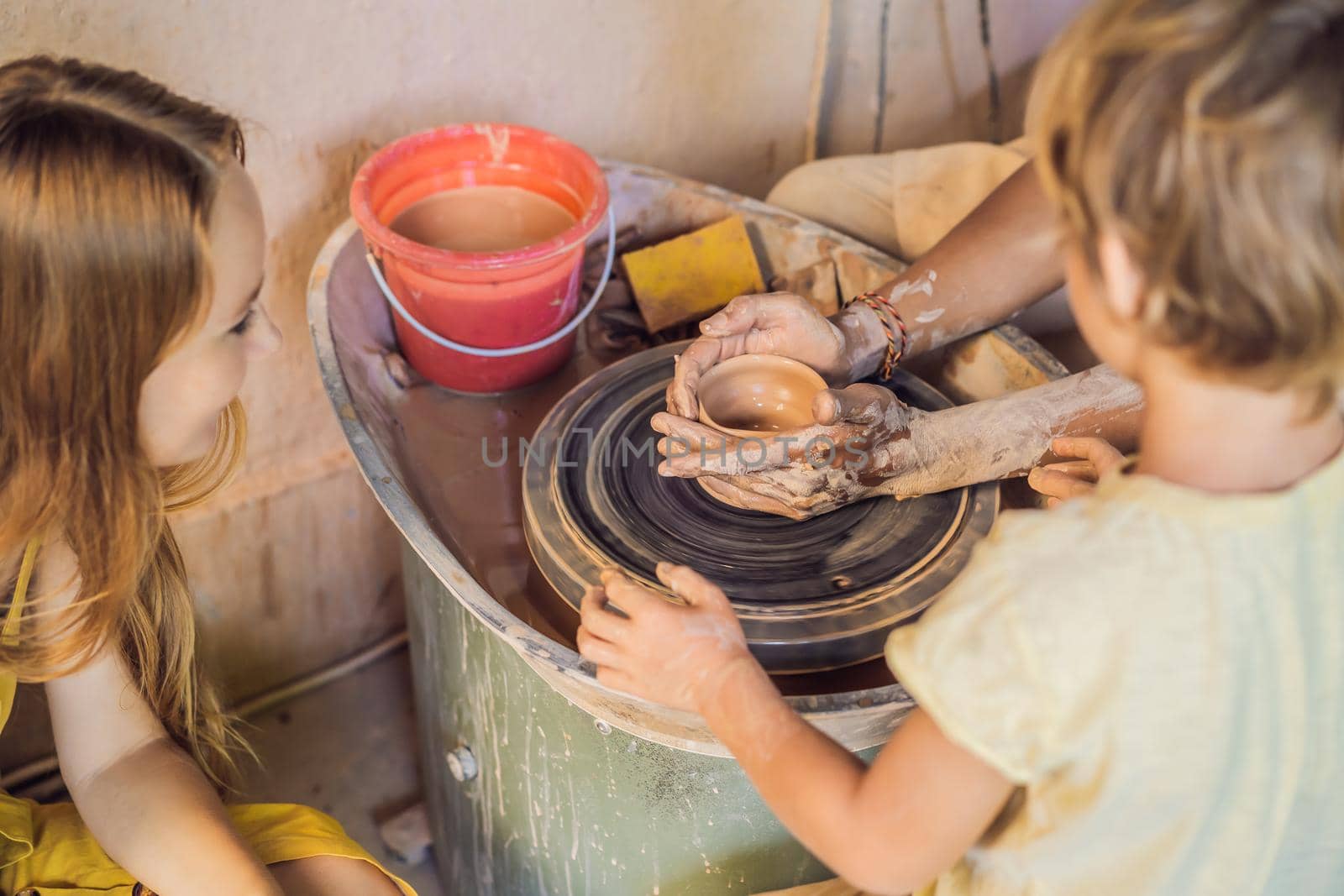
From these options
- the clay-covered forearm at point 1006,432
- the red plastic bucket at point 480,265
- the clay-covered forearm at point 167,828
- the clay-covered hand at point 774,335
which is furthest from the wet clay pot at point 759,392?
the clay-covered forearm at point 167,828

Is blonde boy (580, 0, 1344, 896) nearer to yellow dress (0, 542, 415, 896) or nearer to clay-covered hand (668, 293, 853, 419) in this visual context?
clay-covered hand (668, 293, 853, 419)

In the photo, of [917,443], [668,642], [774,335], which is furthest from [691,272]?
[668,642]

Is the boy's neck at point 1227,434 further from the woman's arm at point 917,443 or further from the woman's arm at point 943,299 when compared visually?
the woman's arm at point 943,299

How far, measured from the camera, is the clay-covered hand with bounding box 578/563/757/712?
1055mm

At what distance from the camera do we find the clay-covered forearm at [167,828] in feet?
4.31

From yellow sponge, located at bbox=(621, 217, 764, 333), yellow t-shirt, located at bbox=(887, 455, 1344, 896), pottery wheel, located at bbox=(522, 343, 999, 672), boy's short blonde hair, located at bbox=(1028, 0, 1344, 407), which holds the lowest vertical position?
pottery wheel, located at bbox=(522, 343, 999, 672)

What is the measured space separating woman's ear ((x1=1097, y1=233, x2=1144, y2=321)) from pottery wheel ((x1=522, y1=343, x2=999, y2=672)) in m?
0.57

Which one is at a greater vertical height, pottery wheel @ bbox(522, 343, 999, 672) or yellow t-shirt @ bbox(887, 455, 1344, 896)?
yellow t-shirt @ bbox(887, 455, 1344, 896)

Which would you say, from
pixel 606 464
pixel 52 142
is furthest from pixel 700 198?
pixel 52 142

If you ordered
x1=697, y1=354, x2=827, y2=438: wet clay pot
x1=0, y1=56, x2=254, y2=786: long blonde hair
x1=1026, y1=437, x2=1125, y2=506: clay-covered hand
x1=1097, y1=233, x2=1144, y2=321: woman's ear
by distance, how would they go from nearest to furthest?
x1=1097, y1=233, x2=1144, y2=321: woman's ear < x1=0, y1=56, x2=254, y2=786: long blonde hair < x1=1026, y1=437, x2=1125, y2=506: clay-covered hand < x1=697, y1=354, x2=827, y2=438: wet clay pot

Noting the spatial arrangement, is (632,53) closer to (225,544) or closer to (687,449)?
(687,449)

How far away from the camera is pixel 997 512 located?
4.71 ft

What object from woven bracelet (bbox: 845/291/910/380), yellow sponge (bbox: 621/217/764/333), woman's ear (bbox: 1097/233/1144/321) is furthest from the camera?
yellow sponge (bbox: 621/217/764/333)

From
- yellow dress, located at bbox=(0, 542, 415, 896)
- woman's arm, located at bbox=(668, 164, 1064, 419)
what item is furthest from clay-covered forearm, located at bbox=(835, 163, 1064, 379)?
yellow dress, located at bbox=(0, 542, 415, 896)
